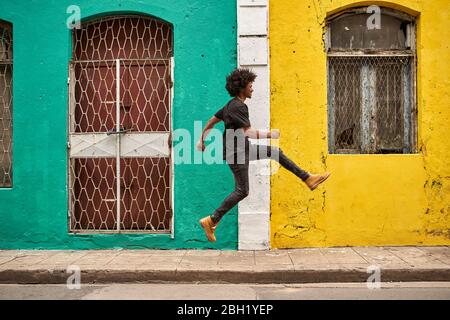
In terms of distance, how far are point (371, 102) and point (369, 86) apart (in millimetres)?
237

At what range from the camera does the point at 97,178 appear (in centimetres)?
786

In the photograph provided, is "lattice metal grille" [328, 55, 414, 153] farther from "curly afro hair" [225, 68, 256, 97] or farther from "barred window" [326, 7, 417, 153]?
"curly afro hair" [225, 68, 256, 97]

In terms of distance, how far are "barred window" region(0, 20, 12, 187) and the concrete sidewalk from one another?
1.47 meters

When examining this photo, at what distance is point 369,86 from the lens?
7.77 meters

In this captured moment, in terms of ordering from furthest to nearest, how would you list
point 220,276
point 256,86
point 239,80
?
point 256,86, point 220,276, point 239,80

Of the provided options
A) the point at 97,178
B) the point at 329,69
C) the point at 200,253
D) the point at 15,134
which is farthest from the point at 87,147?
the point at 329,69

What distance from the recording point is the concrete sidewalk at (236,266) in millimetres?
6031

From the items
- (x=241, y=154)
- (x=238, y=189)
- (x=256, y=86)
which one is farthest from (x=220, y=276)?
(x=256, y=86)

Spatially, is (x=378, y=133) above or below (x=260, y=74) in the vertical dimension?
below

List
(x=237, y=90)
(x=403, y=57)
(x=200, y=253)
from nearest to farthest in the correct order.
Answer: (x=237, y=90) → (x=200, y=253) → (x=403, y=57)

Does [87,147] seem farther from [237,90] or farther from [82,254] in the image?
[237,90]

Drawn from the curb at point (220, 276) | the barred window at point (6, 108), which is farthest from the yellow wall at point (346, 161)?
the barred window at point (6, 108)

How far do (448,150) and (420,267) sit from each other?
222cm

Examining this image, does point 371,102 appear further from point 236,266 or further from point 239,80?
point 236,266
